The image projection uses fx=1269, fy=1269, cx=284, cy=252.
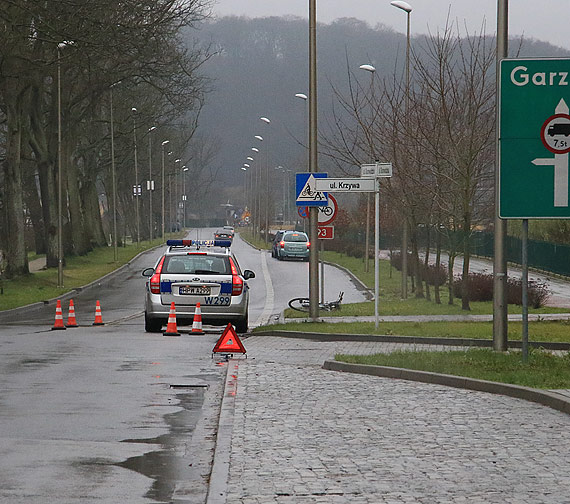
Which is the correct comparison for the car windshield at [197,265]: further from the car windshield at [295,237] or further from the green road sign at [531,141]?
the car windshield at [295,237]

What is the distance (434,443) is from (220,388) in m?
4.94

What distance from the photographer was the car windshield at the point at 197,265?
23.8 m

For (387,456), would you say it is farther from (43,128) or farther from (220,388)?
(43,128)

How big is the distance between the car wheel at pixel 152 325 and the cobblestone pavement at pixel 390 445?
9312 mm

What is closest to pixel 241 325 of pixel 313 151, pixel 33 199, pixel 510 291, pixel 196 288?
pixel 196 288

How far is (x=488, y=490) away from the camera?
7.71m

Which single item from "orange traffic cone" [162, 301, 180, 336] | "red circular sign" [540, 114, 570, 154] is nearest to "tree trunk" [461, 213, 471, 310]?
"orange traffic cone" [162, 301, 180, 336]

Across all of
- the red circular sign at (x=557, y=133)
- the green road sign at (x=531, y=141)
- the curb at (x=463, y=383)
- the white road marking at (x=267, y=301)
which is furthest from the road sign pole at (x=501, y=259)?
the white road marking at (x=267, y=301)

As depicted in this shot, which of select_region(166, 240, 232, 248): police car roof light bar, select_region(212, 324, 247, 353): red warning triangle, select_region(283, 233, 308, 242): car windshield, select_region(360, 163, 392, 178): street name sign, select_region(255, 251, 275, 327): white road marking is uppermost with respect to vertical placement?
select_region(360, 163, 392, 178): street name sign

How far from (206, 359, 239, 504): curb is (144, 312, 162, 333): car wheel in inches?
380

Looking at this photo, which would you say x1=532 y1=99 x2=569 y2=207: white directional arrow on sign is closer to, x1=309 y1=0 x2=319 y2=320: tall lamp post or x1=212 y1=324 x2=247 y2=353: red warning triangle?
x1=212 y1=324 x2=247 y2=353: red warning triangle

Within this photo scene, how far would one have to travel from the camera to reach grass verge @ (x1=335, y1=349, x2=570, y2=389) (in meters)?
13.6

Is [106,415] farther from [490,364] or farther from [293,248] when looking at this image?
[293,248]

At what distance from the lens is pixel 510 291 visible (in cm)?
3597
